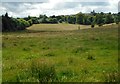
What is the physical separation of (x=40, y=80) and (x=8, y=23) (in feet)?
370

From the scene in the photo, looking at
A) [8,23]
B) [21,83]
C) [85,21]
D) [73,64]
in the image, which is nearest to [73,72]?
[73,64]

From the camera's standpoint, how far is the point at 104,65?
19.5 m

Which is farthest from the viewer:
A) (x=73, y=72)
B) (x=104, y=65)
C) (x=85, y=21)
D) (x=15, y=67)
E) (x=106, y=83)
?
(x=85, y=21)

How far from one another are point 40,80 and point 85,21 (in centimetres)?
17997

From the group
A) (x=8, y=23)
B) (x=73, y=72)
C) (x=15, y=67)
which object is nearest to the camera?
(x=73, y=72)

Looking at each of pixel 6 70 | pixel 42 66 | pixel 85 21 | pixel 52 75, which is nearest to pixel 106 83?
pixel 52 75

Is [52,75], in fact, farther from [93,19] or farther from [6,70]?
[93,19]

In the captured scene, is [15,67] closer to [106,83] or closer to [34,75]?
[34,75]

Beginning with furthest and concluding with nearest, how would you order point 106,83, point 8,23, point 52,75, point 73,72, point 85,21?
point 85,21, point 8,23, point 73,72, point 52,75, point 106,83

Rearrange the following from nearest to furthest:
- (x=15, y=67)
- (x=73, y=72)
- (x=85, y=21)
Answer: (x=73, y=72) < (x=15, y=67) < (x=85, y=21)

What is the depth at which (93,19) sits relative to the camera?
19050 cm

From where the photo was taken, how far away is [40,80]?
37.3 ft

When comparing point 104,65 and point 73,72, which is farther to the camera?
point 104,65

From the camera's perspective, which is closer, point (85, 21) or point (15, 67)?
point (15, 67)
